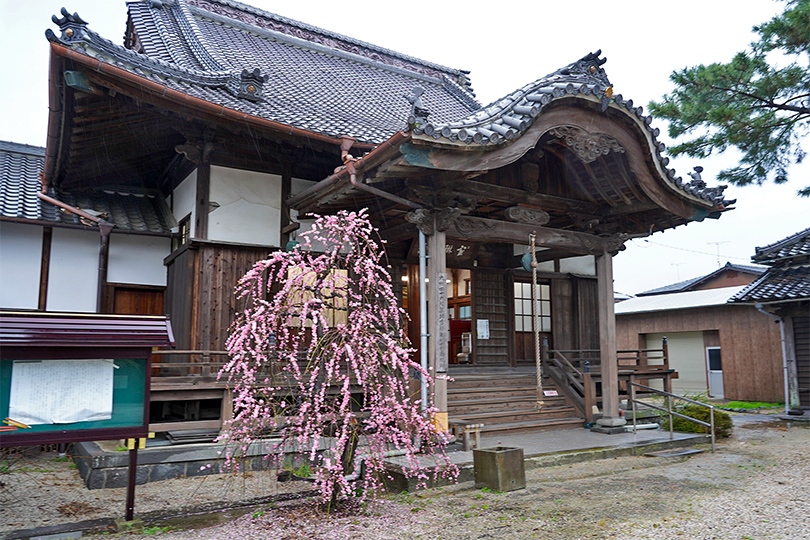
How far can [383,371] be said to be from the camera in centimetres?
585

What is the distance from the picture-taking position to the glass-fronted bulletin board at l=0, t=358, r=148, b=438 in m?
4.71

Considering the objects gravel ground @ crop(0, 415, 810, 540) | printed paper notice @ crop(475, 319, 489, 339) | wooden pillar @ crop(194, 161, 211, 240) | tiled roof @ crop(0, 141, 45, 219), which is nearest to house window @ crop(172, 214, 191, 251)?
wooden pillar @ crop(194, 161, 211, 240)

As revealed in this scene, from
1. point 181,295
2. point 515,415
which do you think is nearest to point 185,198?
point 181,295

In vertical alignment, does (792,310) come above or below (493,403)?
above

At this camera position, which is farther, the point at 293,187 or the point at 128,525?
the point at 293,187

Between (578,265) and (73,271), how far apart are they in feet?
33.5

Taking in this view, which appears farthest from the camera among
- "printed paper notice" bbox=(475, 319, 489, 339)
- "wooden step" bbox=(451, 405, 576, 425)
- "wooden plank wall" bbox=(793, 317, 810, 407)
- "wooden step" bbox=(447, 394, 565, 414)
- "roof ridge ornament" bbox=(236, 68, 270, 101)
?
"wooden plank wall" bbox=(793, 317, 810, 407)

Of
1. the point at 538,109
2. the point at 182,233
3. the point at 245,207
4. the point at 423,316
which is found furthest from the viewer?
the point at 182,233

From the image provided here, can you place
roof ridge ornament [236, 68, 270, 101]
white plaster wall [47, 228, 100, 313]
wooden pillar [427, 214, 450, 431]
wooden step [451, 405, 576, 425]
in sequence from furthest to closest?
white plaster wall [47, 228, 100, 313], wooden step [451, 405, 576, 425], roof ridge ornament [236, 68, 270, 101], wooden pillar [427, 214, 450, 431]

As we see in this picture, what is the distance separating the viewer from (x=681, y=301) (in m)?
22.0

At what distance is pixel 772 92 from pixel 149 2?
43.7ft

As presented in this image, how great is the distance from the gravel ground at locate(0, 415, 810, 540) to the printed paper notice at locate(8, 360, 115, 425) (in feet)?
3.42

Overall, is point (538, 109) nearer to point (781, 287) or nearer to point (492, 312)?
point (492, 312)

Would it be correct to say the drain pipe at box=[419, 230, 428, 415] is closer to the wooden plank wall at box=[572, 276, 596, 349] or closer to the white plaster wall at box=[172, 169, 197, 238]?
the white plaster wall at box=[172, 169, 197, 238]
